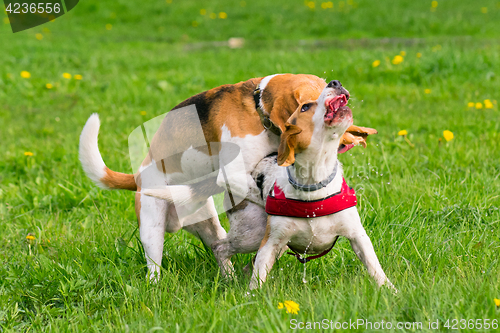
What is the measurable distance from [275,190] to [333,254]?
717 mm

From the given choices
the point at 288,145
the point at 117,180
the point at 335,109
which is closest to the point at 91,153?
the point at 117,180

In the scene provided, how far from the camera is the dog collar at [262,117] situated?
2.77 meters

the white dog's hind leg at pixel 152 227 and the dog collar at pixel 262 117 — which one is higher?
the dog collar at pixel 262 117

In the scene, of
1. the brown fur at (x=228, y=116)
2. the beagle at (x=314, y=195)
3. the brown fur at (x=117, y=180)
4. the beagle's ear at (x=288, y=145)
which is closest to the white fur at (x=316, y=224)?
the beagle at (x=314, y=195)

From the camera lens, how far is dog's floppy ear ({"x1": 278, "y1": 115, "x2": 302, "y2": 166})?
223cm

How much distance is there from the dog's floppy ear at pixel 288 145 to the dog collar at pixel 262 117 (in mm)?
485

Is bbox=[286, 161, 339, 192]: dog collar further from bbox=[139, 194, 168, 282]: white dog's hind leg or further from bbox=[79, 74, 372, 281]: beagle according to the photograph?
bbox=[139, 194, 168, 282]: white dog's hind leg

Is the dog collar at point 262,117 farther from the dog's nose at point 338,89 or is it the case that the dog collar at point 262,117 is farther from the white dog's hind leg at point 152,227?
the white dog's hind leg at point 152,227

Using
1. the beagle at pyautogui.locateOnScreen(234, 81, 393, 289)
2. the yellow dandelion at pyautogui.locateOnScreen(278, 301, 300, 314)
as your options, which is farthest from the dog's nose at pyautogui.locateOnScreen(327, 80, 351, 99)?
the yellow dandelion at pyautogui.locateOnScreen(278, 301, 300, 314)

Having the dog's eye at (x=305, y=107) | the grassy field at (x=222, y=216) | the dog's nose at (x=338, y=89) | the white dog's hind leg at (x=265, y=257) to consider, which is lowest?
the grassy field at (x=222, y=216)

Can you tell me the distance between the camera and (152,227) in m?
3.16

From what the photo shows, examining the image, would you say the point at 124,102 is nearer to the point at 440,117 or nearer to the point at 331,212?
the point at 440,117

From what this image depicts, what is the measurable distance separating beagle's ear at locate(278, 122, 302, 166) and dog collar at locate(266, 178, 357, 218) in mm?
289

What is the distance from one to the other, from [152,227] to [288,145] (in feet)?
4.26
